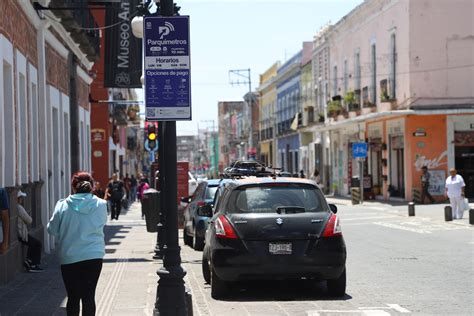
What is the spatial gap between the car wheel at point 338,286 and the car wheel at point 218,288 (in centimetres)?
139

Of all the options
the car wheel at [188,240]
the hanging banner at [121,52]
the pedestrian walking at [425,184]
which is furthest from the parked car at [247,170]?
the pedestrian walking at [425,184]

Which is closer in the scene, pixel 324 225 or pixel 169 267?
pixel 169 267

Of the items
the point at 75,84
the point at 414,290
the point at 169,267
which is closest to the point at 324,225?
the point at 414,290

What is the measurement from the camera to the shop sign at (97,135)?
1777 inches

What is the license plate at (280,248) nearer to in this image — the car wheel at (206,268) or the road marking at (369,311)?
the road marking at (369,311)

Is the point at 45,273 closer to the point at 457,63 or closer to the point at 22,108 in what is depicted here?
the point at 22,108

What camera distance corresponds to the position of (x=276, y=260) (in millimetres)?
11375

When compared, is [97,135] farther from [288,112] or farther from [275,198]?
[275,198]

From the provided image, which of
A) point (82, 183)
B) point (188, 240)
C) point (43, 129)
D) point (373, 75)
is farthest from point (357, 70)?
point (82, 183)

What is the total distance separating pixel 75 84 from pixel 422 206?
16.1 metres

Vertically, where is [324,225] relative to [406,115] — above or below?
below

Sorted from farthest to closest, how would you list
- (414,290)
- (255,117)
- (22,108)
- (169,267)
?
(255,117)
(22,108)
(414,290)
(169,267)

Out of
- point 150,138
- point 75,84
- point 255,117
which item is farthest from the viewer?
point 255,117

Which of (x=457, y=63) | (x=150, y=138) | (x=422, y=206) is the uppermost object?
(x=457, y=63)
